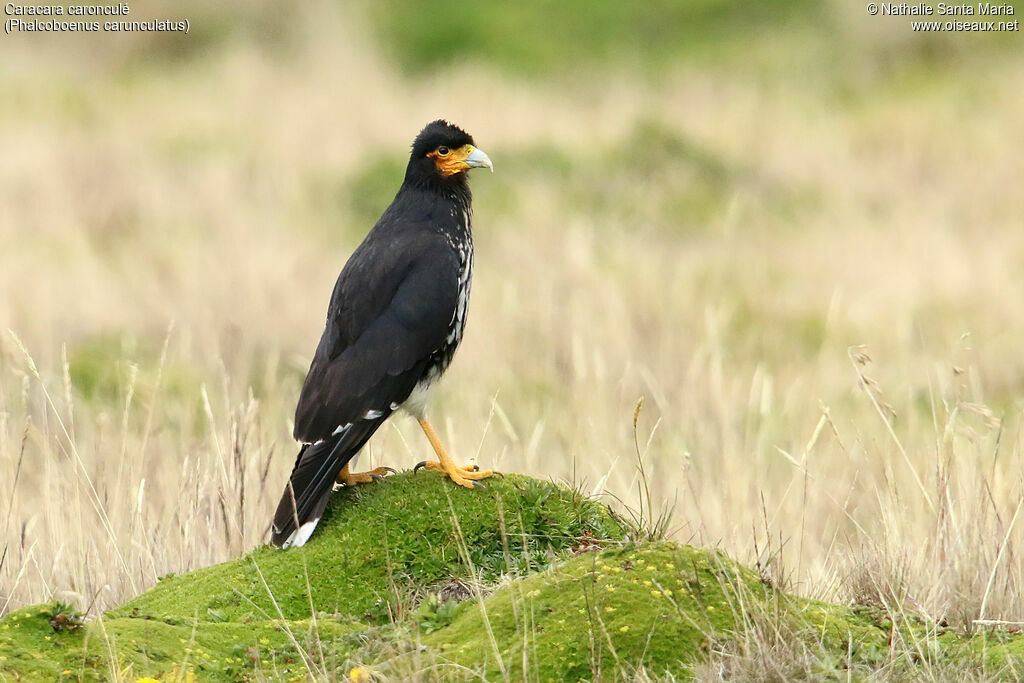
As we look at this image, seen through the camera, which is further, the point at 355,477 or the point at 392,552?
the point at 355,477

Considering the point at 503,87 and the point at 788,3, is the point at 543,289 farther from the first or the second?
the point at 788,3

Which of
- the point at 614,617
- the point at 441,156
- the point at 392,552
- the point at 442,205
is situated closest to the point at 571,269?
the point at 441,156

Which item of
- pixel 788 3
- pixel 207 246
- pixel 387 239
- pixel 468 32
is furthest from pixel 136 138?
pixel 387 239

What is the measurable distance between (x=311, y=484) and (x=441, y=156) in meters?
1.56

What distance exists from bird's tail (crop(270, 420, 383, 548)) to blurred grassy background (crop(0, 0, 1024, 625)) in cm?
58

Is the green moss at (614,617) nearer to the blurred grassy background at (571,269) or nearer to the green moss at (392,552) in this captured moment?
the blurred grassy background at (571,269)

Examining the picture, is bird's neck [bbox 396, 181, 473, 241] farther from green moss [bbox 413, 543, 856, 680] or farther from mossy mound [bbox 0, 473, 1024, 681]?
green moss [bbox 413, 543, 856, 680]

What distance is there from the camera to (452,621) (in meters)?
3.43

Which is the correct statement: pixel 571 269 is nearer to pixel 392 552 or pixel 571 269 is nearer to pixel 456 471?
pixel 456 471

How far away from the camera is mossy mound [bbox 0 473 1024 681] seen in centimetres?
306

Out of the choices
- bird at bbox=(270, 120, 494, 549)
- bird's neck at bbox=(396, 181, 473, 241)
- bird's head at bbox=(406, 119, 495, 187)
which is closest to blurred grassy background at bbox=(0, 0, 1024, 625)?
bird at bbox=(270, 120, 494, 549)

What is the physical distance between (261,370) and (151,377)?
85 centimetres

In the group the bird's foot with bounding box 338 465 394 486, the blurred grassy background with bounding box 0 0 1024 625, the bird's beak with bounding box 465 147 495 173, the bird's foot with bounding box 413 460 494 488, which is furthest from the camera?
the bird's beak with bounding box 465 147 495 173

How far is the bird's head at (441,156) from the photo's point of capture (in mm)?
4996
